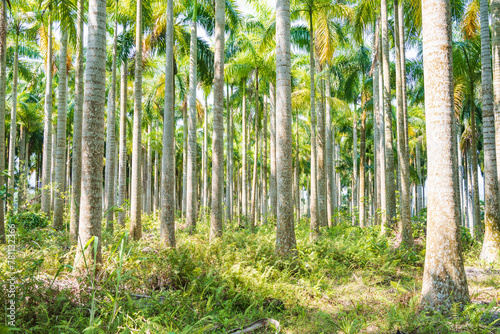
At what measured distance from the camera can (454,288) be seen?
4633 mm

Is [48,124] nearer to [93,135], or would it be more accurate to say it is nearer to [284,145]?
[93,135]

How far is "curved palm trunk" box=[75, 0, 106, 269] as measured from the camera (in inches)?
205

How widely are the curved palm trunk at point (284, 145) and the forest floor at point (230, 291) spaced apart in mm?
512

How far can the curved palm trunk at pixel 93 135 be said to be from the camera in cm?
521

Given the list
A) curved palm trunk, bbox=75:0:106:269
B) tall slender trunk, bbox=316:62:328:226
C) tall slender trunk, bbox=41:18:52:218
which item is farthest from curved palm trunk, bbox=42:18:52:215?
tall slender trunk, bbox=316:62:328:226

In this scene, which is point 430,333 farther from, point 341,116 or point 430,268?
point 341,116

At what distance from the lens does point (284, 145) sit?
749 cm

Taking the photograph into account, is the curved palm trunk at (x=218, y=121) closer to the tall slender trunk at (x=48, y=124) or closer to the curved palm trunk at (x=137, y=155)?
the curved palm trunk at (x=137, y=155)

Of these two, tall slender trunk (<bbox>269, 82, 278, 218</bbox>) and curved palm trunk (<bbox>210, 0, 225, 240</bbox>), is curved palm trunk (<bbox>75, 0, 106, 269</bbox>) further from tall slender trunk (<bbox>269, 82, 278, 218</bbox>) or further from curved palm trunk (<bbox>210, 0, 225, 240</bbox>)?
tall slender trunk (<bbox>269, 82, 278, 218</bbox>)

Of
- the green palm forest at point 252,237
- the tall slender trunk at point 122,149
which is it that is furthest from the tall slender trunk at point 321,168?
the tall slender trunk at point 122,149

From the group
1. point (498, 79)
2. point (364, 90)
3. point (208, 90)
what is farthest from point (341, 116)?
point (498, 79)

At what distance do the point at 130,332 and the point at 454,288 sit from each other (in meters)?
4.44

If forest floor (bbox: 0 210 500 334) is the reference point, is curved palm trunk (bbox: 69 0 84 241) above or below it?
above

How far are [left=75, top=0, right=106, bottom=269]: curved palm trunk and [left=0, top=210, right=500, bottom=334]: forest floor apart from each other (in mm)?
579
